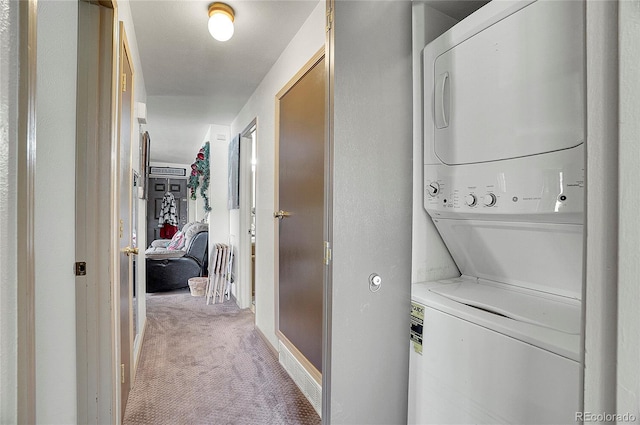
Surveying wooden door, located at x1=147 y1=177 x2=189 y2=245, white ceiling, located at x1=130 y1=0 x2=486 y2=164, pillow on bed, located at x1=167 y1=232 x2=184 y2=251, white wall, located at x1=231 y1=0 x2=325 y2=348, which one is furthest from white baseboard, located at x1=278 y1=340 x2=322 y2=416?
wooden door, located at x1=147 y1=177 x2=189 y2=245

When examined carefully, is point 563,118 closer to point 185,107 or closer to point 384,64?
point 384,64

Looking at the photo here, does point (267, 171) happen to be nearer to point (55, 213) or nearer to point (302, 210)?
point (302, 210)

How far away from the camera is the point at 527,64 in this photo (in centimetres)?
98

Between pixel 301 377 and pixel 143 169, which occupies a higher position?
pixel 143 169

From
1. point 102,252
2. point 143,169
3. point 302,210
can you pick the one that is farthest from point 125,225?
point 143,169

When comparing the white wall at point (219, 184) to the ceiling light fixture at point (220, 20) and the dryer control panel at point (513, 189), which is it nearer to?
the ceiling light fixture at point (220, 20)

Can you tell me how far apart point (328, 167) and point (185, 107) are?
11.0 ft

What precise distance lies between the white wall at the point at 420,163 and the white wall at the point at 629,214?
933 mm

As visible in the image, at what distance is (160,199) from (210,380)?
23.0ft

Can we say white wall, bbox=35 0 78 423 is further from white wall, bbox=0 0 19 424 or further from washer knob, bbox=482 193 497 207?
washer knob, bbox=482 193 497 207

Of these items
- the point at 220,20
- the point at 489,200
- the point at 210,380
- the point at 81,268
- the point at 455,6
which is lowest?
the point at 210,380

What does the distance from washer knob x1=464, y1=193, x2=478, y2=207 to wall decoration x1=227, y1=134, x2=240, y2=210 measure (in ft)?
10.0

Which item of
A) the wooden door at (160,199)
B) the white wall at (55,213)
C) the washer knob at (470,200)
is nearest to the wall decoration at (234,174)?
the white wall at (55,213)

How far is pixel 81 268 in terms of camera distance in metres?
1.23
